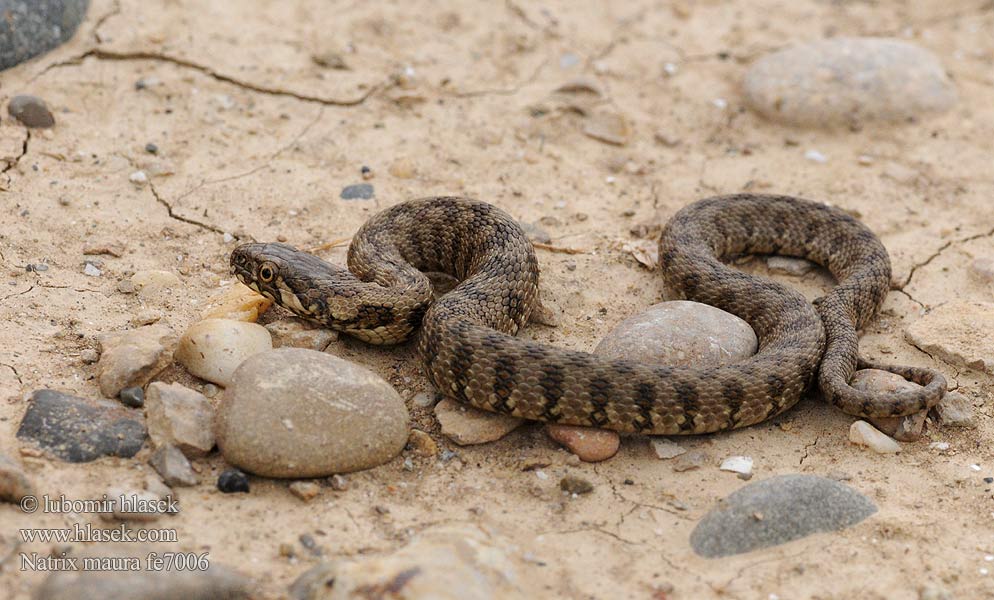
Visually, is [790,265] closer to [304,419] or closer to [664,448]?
[664,448]

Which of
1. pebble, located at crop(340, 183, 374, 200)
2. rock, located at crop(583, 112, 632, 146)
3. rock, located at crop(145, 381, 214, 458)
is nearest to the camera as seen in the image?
rock, located at crop(145, 381, 214, 458)

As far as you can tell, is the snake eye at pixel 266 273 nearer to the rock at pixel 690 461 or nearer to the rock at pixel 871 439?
the rock at pixel 690 461

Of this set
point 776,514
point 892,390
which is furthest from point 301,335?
point 892,390

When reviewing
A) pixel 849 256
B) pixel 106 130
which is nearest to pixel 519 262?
pixel 849 256

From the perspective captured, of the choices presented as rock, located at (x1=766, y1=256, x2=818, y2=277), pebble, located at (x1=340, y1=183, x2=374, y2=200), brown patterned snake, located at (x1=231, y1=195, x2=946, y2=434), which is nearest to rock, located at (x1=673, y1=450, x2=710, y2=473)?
brown patterned snake, located at (x1=231, y1=195, x2=946, y2=434)

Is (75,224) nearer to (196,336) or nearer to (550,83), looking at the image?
(196,336)

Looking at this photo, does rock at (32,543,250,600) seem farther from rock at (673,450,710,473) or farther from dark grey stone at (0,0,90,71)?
dark grey stone at (0,0,90,71)
